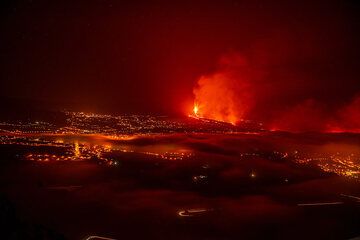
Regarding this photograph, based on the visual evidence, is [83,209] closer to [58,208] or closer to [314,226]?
[58,208]

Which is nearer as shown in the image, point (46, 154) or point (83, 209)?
point (83, 209)

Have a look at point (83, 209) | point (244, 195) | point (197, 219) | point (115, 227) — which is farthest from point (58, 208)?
point (244, 195)

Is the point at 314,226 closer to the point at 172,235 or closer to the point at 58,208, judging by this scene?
the point at 172,235

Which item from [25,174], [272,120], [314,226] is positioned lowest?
[314,226]

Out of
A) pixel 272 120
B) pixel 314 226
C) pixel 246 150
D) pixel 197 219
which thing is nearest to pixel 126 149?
pixel 246 150

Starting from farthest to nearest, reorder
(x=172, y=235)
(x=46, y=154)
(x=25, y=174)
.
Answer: (x=46, y=154) → (x=25, y=174) → (x=172, y=235)

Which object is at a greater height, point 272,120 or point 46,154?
point 272,120

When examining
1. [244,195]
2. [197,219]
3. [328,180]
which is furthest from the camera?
[328,180]

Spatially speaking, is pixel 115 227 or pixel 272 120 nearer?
pixel 115 227

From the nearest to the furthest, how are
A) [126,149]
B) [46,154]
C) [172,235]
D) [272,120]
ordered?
[172,235]
[46,154]
[126,149]
[272,120]
